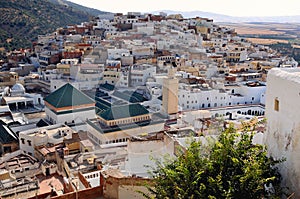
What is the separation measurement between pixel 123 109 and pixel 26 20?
3152 centimetres

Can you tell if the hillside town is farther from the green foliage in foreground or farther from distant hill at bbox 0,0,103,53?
distant hill at bbox 0,0,103,53

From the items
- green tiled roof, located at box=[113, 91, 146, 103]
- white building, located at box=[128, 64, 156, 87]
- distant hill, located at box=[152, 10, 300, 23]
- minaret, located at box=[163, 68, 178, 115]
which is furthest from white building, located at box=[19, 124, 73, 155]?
distant hill, located at box=[152, 10, 300, 23]

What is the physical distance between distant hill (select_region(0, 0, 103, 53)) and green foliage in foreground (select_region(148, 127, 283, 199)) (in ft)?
108

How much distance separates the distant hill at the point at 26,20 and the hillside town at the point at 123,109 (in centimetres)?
915

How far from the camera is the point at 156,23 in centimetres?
3319

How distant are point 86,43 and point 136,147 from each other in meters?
21.4

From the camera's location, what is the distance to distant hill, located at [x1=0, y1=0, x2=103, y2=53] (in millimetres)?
35969

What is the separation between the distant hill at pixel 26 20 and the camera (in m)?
36.0

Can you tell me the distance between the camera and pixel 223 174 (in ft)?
11.8

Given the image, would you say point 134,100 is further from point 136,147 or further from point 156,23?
point 156,23

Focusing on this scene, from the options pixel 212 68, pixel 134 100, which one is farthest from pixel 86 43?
pixel 134 100

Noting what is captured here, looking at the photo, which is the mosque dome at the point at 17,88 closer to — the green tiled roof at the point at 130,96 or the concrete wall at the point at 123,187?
the green tiled roof at the point at 130,96

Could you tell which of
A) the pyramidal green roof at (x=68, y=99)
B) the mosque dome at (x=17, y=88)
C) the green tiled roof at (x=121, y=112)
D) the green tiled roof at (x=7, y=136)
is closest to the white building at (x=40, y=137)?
the green tiled roof at (x=7, y=136)

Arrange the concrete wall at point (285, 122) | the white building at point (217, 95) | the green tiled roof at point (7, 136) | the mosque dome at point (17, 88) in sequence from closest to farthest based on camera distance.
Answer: the concrete wall at point (285, 122) < the green tiled roof at point (7, 136) < the white building at point (217, 95) < the mosque dome at point (17, 88)
